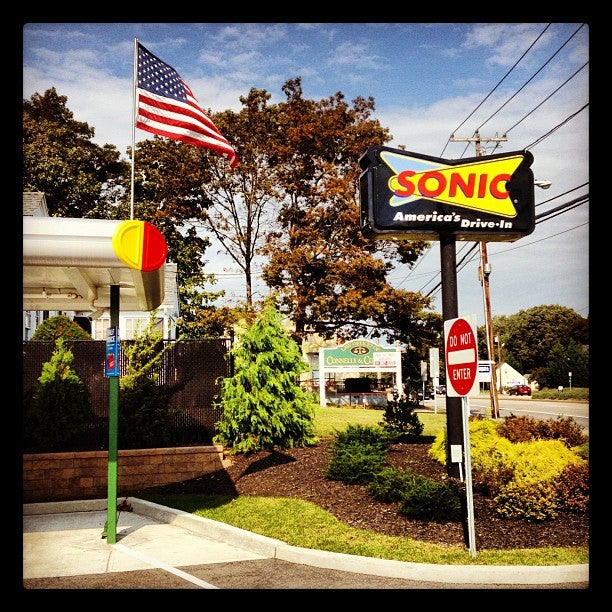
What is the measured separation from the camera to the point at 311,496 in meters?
10.5

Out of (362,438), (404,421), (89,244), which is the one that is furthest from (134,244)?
(404,421)

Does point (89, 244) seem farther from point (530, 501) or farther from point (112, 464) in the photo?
point (530, 501)

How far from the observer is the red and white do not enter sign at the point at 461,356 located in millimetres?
7598

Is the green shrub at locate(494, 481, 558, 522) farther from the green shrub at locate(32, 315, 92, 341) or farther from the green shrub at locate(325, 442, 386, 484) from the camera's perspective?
the green shrub at locate(32, 315, 92, 341)

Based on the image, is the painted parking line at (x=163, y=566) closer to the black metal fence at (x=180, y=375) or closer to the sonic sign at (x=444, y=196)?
the black metal fence at (x=180, y=375)

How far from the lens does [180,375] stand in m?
14.3

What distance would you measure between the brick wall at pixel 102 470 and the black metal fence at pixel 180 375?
123 centimetres

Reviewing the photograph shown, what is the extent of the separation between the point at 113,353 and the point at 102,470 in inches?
172

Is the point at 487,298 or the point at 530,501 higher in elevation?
the point at 487,298

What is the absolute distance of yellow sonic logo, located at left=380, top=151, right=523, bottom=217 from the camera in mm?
11570

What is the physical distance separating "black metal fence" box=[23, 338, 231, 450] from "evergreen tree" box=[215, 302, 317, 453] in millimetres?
640

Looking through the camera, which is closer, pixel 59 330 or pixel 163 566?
pixel 163 566

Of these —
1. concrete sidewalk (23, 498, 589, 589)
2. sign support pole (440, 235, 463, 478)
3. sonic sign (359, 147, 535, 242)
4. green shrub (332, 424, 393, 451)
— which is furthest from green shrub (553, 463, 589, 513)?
sonic sign (359, 147, 535, 242)
